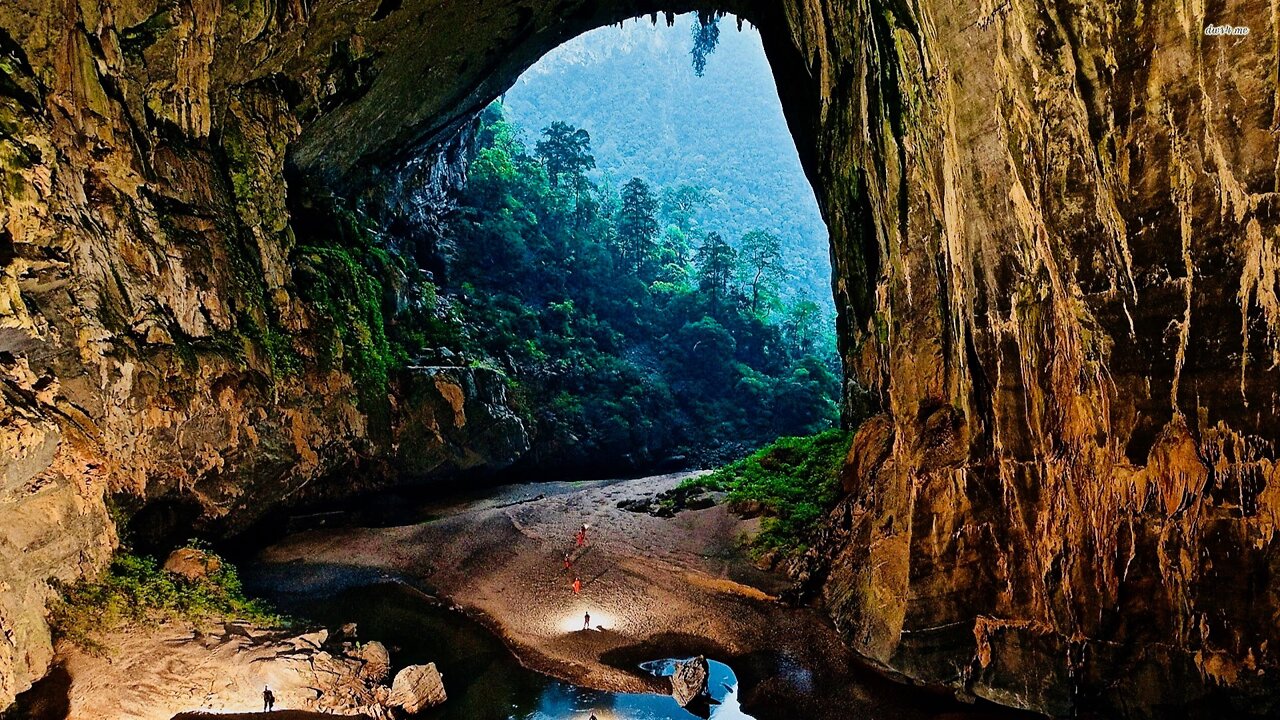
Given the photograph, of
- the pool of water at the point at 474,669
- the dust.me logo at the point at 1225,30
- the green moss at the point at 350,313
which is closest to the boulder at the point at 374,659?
the pool of water at the point at 474,669

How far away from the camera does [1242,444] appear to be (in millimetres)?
7043

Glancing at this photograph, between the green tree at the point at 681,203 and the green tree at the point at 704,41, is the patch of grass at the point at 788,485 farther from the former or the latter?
the green tree at the point at 681,203

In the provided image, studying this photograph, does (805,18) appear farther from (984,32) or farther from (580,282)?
(580,282)

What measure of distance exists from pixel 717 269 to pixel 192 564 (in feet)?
105

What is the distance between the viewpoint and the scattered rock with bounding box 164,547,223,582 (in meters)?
11.2

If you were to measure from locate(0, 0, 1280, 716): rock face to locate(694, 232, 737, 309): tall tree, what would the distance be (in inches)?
883

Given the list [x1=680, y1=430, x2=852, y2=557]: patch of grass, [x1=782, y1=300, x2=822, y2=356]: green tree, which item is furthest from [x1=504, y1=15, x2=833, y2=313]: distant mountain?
[x1=680, y1=430, x2=852, y2=557]: patch of grass

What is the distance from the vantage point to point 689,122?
10694 centimetres

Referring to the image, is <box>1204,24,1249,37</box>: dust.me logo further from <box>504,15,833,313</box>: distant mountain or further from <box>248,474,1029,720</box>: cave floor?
<box>504,15,833,313</box>: distant mountain

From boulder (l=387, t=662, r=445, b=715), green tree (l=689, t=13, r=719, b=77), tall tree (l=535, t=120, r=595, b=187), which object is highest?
green tree (l=689, t=13, r=719, b=77)

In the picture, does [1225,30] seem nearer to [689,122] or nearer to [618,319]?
[618,319]

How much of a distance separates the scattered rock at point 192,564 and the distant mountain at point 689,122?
7164 cm

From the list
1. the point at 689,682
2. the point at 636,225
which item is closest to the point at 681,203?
the point at 636,225

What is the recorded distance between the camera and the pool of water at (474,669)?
9163 millimetres
